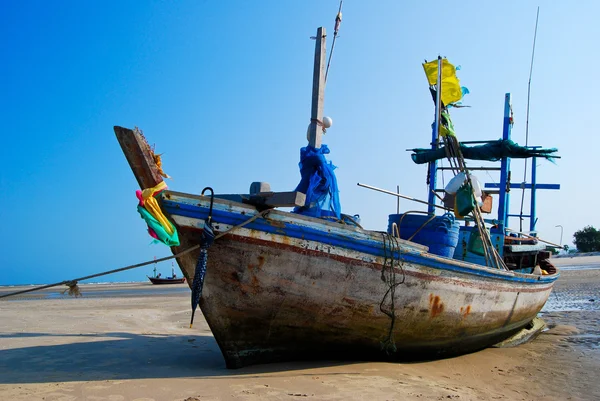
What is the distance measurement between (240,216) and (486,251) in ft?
15.6

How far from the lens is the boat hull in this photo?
5094 mm

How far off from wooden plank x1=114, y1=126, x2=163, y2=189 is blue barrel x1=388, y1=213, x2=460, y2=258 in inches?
135

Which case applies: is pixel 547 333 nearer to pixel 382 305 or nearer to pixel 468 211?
pixel 468 211

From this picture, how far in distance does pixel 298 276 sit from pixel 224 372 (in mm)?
1313

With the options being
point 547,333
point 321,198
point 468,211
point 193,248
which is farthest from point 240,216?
point 547,333

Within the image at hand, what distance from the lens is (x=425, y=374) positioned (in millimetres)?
5598

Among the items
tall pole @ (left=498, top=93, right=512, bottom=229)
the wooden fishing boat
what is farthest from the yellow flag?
the wooden fishing boat

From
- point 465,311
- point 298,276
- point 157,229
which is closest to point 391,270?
point 298,276

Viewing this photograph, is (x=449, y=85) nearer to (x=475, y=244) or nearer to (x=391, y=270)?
(x=475, y=244)

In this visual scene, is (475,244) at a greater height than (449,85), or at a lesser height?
lesser

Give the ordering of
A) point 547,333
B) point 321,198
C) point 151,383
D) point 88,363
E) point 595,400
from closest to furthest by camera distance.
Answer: point 151,383, point 595,400, point 88,363, point 321,198, point 547,333

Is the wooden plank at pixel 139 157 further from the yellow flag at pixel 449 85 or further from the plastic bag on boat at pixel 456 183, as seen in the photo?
the yellow flag at pixel 449 85

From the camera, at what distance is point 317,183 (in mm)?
6039

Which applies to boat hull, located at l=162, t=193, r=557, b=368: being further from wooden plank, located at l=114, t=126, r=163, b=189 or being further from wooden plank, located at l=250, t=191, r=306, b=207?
wooden plank, located at l=114, t=126, r=163, b=189
